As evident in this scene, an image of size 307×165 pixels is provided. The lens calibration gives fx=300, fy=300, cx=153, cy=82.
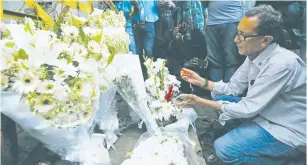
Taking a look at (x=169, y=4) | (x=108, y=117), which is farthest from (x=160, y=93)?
(x=169, y=4)

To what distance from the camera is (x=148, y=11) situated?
4641 millimetres

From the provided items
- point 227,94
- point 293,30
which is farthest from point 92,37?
point 293,30

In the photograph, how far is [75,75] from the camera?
153 cm

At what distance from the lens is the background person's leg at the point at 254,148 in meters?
2.28

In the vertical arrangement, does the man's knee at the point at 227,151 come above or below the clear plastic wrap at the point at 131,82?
below

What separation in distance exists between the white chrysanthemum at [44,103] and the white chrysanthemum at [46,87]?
1.1 inches

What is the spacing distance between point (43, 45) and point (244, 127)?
66.0 inches

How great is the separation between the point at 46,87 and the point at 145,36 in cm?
343

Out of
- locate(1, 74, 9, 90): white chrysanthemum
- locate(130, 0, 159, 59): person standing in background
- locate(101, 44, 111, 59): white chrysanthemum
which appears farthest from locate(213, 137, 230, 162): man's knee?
locate(130, 0, 159, 59): person standing in background

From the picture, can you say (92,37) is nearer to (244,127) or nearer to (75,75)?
(75,75)

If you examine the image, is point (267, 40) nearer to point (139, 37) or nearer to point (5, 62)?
point (5, 62)

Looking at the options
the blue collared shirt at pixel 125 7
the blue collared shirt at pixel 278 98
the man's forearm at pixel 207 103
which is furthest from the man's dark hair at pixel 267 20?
the blue collared shirt at pixel 125 7

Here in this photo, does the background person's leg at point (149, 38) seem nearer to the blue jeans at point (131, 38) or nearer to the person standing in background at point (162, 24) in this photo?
the person standing in background at point (162, 24)

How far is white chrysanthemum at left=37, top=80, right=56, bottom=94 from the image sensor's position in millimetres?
1434
